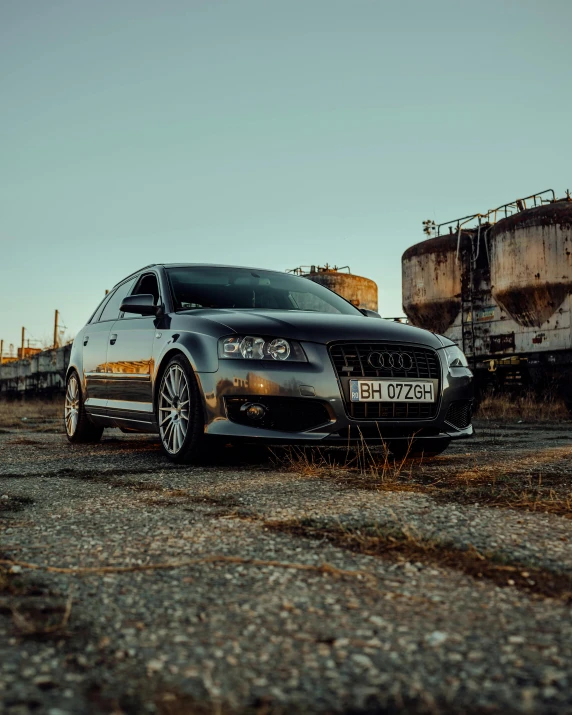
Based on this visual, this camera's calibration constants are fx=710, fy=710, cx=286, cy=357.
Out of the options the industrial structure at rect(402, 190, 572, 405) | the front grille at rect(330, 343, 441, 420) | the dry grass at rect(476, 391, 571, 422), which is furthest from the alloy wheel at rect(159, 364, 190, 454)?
the industrial structure at rect(402, 190, 572, 405)

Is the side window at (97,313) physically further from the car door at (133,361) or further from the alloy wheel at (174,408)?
the alloy wheel at (174,408)

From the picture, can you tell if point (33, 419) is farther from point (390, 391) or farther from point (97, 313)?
point (390, 391)

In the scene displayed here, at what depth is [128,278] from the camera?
6898mm

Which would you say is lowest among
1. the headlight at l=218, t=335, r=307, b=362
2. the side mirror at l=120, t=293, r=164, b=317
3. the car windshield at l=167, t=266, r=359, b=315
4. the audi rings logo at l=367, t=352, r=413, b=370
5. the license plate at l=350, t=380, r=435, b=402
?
the license plate at l=350, t=380, r=435, b=402

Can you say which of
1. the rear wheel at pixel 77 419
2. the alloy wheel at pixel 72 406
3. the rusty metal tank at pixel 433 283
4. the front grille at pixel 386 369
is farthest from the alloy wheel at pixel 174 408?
the rusty metal tank at pixel 433 283

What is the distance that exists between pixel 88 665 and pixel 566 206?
14449mm

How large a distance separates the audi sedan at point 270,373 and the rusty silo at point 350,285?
18.6 metres

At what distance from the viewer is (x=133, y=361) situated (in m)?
5.91

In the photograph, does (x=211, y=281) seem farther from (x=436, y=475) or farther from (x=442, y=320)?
(x=442, y=320)

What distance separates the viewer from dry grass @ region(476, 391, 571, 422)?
11.8 m

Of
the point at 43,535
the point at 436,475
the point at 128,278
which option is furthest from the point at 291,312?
the point at 43,535

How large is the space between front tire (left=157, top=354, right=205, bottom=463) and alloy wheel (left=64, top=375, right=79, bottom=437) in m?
2.15

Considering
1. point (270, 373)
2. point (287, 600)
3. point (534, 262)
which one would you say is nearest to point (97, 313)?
point (270, 373)

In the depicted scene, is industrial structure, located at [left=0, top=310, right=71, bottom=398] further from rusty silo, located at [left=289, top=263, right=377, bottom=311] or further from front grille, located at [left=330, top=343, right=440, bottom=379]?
front grille, located at [left=330, top=343, right=440, bottom=379]
